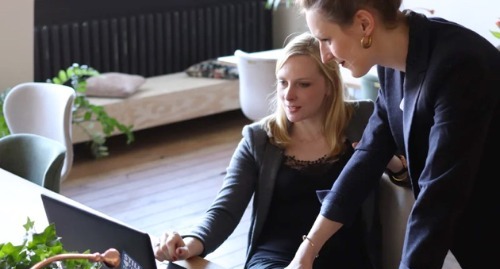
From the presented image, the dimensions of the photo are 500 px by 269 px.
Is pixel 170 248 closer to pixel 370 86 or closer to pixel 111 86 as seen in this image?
pixel 370 86

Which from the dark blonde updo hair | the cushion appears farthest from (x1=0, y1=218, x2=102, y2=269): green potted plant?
the cushion

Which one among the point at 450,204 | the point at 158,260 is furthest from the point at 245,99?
the point at 450,204

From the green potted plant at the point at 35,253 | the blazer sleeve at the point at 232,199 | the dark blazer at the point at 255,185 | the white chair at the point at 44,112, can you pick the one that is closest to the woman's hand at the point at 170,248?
the blazer sleeve at the point at 232,199

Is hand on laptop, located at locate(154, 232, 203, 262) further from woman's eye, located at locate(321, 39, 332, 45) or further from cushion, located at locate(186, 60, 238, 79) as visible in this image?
cushion, located at locate(186, 60, 238, 79)

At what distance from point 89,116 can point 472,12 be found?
2.33 m

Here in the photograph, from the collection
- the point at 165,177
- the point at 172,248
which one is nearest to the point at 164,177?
the point at 165,177

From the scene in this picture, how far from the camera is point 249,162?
2.33m

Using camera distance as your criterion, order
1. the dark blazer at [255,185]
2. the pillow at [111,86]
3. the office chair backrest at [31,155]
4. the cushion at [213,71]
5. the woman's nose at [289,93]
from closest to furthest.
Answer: the dark blazer at [255,185] → the woman's nose at [289,93] → the office chair backrest at [31,155] → the pillow at [111,86] → the cushion at [213,71]

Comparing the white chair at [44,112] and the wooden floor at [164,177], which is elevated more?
the white chair at [44,112]

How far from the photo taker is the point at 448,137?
1.56m

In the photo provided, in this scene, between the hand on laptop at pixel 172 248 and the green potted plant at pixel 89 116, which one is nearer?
the hand on laptop at pixel 172 248

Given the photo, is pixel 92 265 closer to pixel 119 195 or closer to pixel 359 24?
pixel 359 24

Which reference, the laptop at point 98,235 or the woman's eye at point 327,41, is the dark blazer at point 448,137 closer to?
the woman's eye at point 327,41

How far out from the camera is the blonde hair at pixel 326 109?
7.77ft
